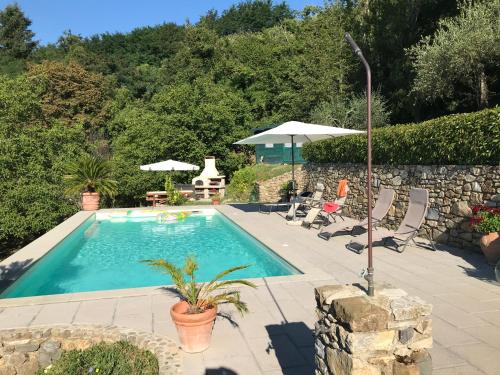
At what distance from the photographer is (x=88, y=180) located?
15898mm

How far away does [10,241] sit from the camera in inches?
577

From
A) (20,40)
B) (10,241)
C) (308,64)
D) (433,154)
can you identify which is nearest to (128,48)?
(20,40)

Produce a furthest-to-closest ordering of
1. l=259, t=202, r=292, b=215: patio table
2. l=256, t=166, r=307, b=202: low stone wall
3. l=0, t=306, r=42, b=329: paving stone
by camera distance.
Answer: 1. l=256, t=166, r=307, b=202: low stone wall
2. l=259, t=202, r=292, b=215: patio table
3. l=0, t=306, r=42, b=329: paving stone

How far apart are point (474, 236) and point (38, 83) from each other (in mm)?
18864

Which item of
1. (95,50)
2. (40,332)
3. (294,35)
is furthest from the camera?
(95,50)

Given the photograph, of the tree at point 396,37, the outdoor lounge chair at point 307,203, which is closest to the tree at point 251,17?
the tree at point 396,37

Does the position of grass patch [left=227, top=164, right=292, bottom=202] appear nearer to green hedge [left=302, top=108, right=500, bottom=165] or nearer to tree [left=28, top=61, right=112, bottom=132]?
green hedge [left=302, top=108, right=500, bottom=165]

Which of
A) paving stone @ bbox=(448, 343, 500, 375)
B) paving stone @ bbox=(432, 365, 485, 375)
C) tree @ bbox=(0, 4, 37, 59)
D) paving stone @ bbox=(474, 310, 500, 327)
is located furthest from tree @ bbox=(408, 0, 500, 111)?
tree @ bbox=(0, 4, 37, 59)

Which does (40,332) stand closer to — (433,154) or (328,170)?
(433,154)

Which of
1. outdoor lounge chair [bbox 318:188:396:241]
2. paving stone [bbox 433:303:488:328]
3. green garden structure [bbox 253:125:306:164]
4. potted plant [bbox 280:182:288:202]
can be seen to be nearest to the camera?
paving stone [bbox 433:303:488:328]

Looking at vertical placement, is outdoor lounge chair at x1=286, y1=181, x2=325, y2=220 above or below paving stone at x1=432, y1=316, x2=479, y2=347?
above

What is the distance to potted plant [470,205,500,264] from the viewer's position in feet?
20.1

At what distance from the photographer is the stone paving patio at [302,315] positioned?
11.5ft

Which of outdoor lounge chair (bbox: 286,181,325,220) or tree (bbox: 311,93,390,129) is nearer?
outdoor lounge chair (bbox: 286,181,325,220)
